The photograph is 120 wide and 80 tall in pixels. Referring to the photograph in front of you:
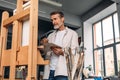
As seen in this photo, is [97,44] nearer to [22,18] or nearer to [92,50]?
[92,50]

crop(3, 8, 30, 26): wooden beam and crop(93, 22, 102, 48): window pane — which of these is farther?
crop(93, 22, 102, 48): window pane

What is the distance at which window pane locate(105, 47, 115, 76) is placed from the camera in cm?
586

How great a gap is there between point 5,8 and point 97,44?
11.4ft

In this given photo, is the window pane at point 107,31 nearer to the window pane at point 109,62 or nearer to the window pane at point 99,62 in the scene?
the window pane at point 109,62

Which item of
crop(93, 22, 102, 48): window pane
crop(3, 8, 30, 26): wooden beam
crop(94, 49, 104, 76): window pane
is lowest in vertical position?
crop(94, 49, 104, 76): window pane

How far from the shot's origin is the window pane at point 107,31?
6105mm

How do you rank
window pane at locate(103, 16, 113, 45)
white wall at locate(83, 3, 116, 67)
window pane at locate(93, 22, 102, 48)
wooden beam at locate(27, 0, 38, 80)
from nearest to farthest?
wooden beam at locate(27, 0, 38, 80) → window pane at locate(103, 16, 113, 45) → window pane at locate(93, 22, 102, 48) → white wall at locate(83, 3, 116, 67)

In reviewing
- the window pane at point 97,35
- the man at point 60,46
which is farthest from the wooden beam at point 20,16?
the window pane at point 97,35

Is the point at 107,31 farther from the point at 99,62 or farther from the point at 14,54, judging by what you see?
the point at 14,54

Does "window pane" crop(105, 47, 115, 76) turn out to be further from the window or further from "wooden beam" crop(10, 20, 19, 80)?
"wooden beam" crop(10, 20, 19, 80)

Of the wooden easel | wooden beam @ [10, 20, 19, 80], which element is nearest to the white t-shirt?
the wooden easel

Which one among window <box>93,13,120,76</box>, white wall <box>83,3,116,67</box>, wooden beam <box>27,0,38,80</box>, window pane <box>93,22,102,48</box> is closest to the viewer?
wooden beam <box>27,0,38,80</box>

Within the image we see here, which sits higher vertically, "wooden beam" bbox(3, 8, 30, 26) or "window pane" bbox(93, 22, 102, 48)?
"window pane" bbox(93, 22, 102, 48)

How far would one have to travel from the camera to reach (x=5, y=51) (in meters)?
1.89
